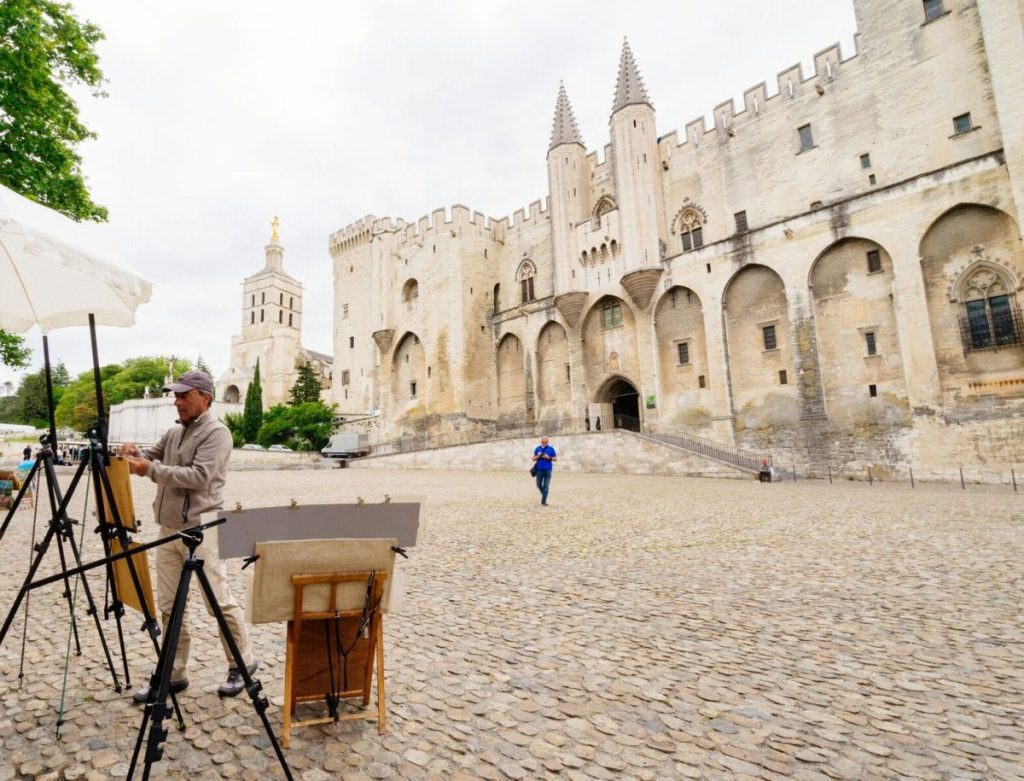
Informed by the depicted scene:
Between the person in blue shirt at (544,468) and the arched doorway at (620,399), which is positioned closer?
the person in blue shirt at (544,468)

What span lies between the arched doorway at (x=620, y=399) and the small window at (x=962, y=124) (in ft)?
56.2

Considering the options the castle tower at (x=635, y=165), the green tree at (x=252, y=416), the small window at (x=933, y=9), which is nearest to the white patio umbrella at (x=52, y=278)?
the castle tower at (x=635, y=165)

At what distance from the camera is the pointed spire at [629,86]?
27.7 m

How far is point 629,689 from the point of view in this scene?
3.16 meters

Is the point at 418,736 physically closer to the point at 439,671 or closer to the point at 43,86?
the point at 439,671

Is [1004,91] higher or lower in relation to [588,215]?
lower

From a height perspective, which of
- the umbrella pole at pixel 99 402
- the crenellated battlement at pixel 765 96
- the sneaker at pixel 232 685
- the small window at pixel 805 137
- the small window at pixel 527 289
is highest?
the crenellated battlement at pixel 765 96

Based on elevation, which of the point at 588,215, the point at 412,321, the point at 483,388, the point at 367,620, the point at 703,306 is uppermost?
the point at 588,215

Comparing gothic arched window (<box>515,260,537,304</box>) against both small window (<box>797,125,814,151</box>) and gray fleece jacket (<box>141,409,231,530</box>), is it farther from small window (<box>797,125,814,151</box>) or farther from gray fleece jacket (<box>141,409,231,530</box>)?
gray fleece jacket (<box>141,409,231,530</box>)

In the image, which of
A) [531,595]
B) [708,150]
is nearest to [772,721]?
[531,595]

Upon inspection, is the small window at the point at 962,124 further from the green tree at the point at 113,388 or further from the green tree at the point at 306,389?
the green tree at the point at 113,388

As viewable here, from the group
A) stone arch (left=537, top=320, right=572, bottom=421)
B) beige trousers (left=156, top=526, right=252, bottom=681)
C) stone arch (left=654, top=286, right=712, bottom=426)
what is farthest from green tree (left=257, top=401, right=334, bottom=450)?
beige trousers (left=156, top=526, right=252, bottom=681)

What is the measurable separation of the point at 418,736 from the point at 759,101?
102 feet

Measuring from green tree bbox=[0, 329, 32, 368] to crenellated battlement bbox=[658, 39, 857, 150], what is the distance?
2886 cm
